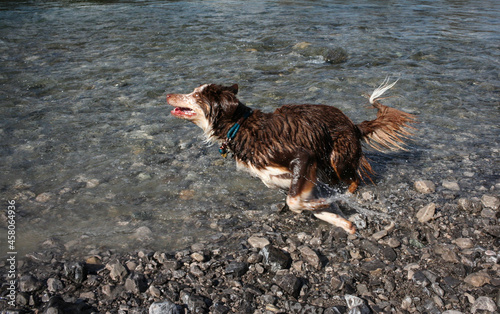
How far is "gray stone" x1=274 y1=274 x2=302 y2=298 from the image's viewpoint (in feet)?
11.3

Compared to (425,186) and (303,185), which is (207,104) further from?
(425,186)

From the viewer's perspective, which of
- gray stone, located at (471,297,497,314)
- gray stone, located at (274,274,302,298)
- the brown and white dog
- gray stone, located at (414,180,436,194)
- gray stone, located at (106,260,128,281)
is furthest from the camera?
gray stone, located at (414,180,436,194)

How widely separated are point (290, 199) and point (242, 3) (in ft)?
49.7

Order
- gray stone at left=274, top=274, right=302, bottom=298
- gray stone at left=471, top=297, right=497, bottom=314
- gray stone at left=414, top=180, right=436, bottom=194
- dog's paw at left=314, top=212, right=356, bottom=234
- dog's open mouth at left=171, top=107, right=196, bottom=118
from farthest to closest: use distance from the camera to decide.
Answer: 1. gray stone at left=414, top=180, right=436, bottom=194
2. dog's open mouth at left=171, top=107, right=196, bottom=118
3. dog's paw at left=314, top=212, right=356, bottom=234
4. gray stone at left=274, top=274, right=302, bottom=298
5. gray stone at left=471, top=297, right=497, bottom=314

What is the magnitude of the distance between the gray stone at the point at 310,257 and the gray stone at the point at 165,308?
1.23 metres

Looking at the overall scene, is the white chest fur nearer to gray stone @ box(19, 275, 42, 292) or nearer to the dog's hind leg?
the dog's hind leg

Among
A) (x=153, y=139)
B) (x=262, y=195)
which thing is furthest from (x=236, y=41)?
(x=262, y=195)

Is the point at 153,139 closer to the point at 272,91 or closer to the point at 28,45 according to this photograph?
the point at 272,91

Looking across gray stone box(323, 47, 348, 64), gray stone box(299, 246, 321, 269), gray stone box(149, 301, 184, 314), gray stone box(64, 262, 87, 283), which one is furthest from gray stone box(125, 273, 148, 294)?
gray stone box(323, 47, 348, 64)

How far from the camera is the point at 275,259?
378 cm

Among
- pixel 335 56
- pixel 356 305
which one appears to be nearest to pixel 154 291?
pixel 356 305

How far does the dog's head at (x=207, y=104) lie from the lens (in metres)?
4.61

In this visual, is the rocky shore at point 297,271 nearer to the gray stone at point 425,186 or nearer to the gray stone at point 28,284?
the gray stone at point 28,284

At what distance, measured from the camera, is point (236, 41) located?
11.8m
